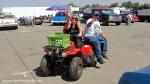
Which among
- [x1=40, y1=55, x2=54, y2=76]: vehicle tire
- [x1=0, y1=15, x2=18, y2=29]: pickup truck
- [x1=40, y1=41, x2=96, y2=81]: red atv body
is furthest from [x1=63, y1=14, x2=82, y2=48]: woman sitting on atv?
[x1=0, y1=15, x2=18, y2=29]: pickup truck

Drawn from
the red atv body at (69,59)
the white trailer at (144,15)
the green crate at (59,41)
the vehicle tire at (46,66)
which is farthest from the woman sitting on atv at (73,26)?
the white trailer at (144,15)

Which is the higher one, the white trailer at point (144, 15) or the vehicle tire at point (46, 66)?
the vehicle tire at point (46, 66)

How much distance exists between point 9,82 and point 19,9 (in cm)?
5232

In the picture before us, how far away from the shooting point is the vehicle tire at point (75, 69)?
8.41m

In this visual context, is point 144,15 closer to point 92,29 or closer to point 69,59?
point 92,29

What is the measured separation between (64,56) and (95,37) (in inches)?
85.5

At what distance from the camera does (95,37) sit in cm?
1059

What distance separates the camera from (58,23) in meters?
37.5

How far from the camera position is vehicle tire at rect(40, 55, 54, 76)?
8877 millimetres

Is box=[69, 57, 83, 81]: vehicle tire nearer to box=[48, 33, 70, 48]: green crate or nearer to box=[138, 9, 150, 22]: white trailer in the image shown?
box=[48, 33, 70, 48]: green crate

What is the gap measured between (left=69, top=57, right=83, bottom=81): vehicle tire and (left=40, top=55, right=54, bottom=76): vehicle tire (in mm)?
760

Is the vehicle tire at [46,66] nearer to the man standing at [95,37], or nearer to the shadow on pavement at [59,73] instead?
the shadow on pavement at [59,73]

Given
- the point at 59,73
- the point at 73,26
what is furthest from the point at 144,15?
the point at 59,73

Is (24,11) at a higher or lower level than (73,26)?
lower
